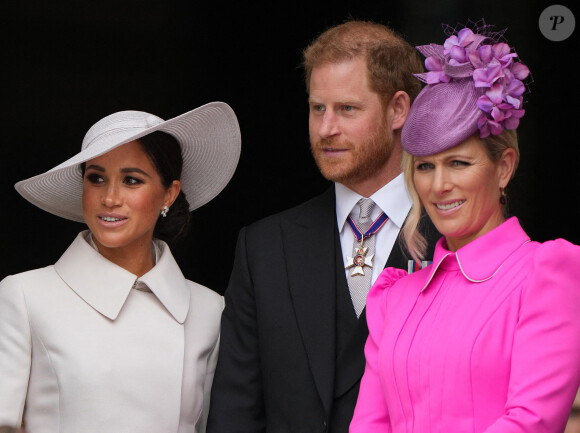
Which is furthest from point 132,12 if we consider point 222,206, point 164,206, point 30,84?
point 164,206

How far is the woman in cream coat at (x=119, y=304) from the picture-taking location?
4.00 meters

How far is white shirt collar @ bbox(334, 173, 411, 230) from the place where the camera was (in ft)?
13.9

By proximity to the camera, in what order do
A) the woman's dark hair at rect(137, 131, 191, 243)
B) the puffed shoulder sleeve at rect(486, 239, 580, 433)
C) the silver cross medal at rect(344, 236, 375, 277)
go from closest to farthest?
the puffed shoulder sleeve at rect(486, 239, 580, 433)
the silver cross medal at rect(344, 236, 375, 277)
the woman's dark hair at rect(137, 131, 191, 243)

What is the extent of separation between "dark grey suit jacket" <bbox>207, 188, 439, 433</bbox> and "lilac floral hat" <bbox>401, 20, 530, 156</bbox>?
701 millimetres

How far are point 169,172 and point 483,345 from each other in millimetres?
1549

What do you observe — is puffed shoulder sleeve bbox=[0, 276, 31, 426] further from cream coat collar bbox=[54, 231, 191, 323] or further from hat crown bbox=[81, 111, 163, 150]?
hat crown bbox=[81, 111, 163, 150]

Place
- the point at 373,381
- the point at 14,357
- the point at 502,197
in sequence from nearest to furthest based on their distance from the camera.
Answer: the point at 502,197 → the point at 373,381 → the point at 14,357

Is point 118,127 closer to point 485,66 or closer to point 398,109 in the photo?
point 398,109

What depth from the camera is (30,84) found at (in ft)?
18.4

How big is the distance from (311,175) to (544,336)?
9.46ft

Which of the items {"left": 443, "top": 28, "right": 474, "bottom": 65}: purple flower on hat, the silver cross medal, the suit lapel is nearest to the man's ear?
the suit lapel

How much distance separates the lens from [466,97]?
11.3 ft

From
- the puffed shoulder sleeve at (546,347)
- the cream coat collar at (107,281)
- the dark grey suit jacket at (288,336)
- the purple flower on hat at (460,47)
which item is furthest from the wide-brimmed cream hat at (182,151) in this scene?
the puffed shoulder sleeve at (546,347)

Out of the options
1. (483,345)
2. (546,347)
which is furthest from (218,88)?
(546,347)
